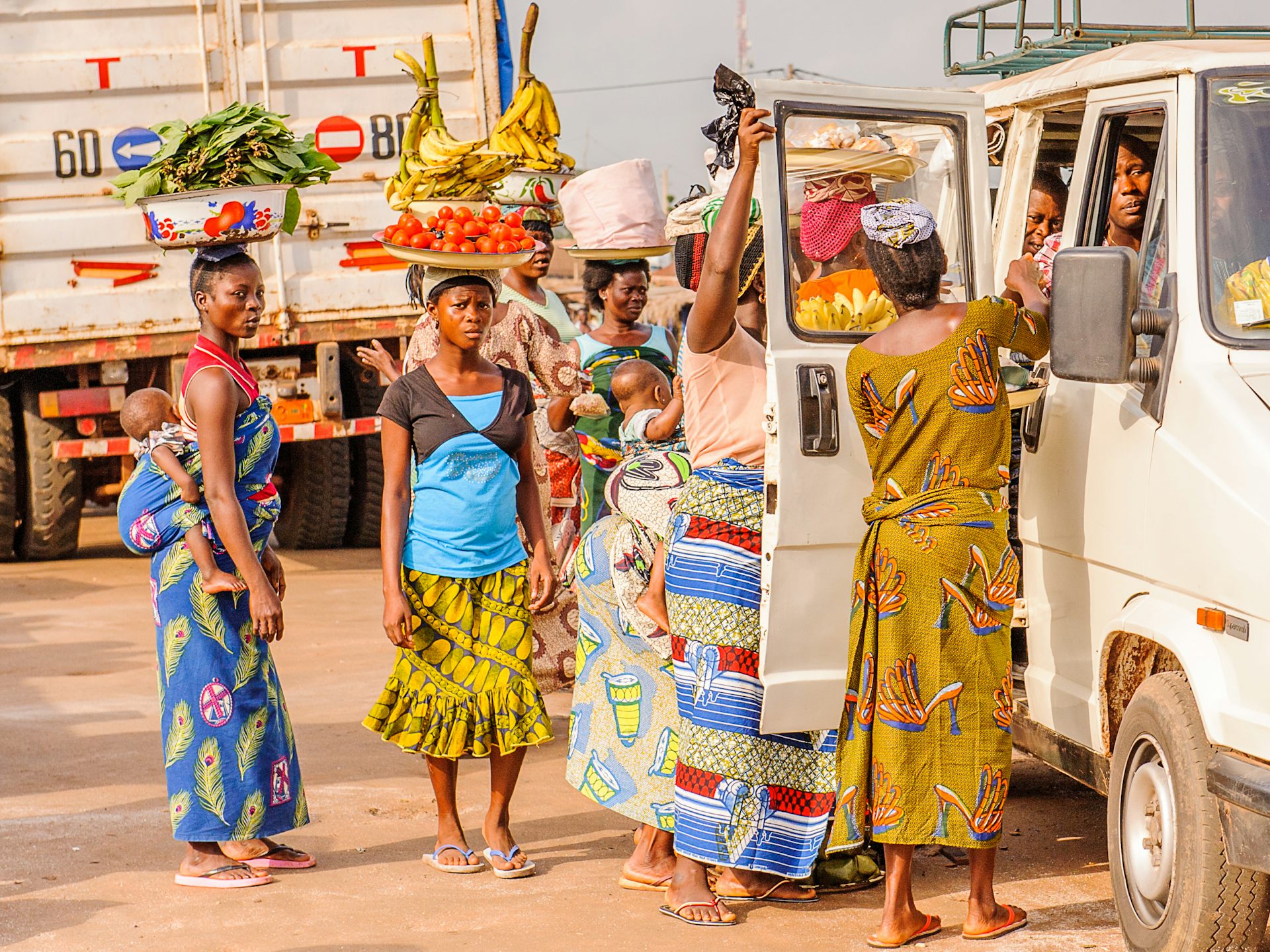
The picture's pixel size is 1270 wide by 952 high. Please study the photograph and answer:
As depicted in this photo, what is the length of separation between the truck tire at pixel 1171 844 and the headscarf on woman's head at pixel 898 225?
4.05 feet

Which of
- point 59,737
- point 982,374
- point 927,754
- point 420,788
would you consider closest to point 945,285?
point 982,374

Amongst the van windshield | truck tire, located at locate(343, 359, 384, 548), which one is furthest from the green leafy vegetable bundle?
truck tire, located at locate(343, 359, 384, 548)

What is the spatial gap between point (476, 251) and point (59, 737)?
315 centimetres

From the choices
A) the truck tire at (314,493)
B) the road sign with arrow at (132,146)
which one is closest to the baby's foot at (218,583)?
the road sign with arrow at (132,146)

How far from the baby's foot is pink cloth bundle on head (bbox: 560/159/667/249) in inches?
88.4

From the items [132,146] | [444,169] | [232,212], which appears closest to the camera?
[232,212]

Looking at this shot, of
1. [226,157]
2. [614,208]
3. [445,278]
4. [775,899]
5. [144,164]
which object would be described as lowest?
[775,899]

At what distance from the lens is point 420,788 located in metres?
5.80

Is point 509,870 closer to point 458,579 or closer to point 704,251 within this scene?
point 458,579

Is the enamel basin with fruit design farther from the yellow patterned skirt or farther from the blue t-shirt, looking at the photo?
the yellow patterned skirt

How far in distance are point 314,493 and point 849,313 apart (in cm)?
762

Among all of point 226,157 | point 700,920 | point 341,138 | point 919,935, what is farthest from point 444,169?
point 341,138

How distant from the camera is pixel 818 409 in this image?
407 centimetres

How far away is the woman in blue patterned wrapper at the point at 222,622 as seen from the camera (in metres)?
4.58
